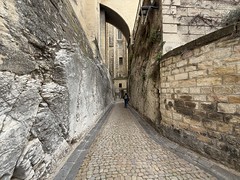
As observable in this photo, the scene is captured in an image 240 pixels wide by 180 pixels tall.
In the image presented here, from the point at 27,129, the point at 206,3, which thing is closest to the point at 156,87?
the point at 206,3

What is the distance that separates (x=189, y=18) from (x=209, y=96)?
3.58 meters

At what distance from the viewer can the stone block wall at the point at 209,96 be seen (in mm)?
2334

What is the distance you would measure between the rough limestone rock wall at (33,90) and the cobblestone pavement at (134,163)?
65 cm

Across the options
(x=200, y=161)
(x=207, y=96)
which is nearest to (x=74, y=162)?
(x=200, y=161)

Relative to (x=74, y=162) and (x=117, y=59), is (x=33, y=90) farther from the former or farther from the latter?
(x=117, y=59)

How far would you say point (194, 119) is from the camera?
3061 mm

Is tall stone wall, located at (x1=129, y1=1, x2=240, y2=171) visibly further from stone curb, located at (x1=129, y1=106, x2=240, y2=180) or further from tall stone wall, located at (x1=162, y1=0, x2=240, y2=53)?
tall stone wall, located at (x1=162, y1=0, x2=240, y2=53)

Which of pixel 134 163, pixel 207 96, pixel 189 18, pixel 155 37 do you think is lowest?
pixel 134 163

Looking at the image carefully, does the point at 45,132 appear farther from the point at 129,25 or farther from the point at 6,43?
the point at 129,25

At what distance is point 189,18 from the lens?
16.5 ft

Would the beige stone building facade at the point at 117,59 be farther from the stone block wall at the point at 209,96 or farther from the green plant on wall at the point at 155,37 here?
the stone block wall at the point at 209,96

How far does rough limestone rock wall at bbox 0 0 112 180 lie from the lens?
159 cm

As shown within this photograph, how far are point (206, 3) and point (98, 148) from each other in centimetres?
597

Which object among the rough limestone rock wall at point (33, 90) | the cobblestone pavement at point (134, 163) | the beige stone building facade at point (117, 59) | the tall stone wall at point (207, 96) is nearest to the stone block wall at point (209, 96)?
the tall stone wall at point (207, 96)
